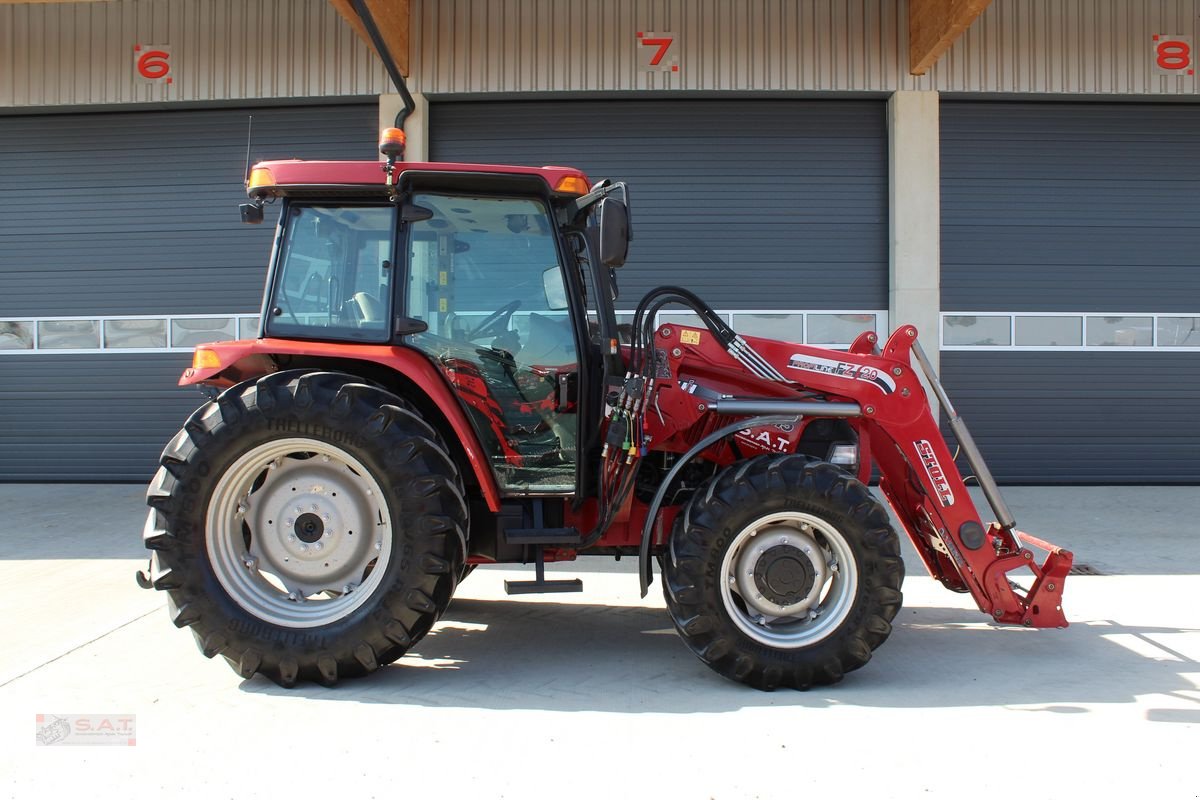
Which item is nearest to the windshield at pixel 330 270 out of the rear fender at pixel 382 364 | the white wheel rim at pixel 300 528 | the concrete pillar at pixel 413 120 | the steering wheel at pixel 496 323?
the rear fender at pixel 382 364

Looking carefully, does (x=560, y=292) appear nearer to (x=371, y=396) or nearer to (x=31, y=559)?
(x=371, y=396)

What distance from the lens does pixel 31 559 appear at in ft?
20.8

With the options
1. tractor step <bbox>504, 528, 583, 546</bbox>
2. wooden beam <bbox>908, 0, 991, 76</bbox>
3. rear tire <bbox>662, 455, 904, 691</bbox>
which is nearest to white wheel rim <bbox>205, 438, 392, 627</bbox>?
tractor step <bbox>504, 528, 583, 546</bbox>

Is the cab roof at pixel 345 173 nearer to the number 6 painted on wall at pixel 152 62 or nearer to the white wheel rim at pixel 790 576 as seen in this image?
the white wheel rim at pixel 790 576

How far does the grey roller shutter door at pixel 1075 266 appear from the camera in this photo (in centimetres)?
945

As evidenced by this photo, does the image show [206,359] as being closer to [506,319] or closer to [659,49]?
[506,319]

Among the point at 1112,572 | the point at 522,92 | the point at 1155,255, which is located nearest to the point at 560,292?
the point at 1112,572

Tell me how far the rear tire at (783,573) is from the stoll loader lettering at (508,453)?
0.03ft

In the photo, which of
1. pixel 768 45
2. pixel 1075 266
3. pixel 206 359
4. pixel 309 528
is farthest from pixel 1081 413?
pixel 206 359

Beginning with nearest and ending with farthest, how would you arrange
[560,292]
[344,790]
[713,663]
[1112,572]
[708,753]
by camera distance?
[344,790], [708,753], [713,663], [560,292], [1112,572]

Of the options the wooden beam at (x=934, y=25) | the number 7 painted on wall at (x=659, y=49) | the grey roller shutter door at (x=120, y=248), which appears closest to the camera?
the wooden beam at (x=934, y=25)

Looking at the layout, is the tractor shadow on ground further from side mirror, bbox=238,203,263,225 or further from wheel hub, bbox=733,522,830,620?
side mirror, bbox=238,203,263,225

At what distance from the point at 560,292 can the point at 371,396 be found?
0.99 metres

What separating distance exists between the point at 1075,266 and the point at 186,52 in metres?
10.0
